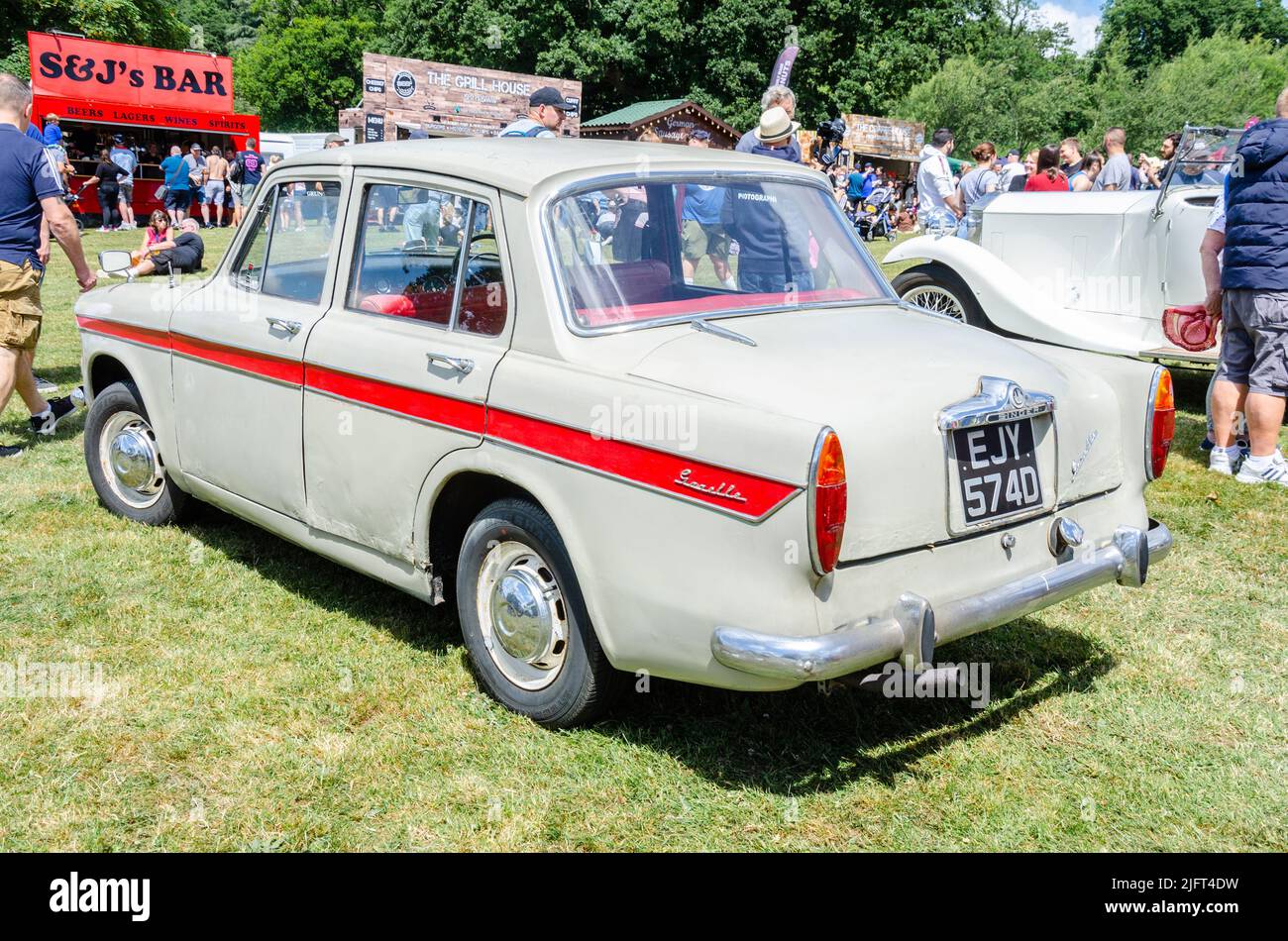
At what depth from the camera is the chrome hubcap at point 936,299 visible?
29.8 ft

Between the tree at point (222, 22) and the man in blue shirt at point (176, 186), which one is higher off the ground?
the tree at point (222, 22)

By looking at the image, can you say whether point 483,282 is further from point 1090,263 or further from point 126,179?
point 126,179

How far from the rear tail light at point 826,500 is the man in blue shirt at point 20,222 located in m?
5.66

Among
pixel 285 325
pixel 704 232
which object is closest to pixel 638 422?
pixel 704 232

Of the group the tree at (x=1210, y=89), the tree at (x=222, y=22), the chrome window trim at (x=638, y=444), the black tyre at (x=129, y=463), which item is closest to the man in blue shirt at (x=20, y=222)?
the black tyre at (x=129, y=463)

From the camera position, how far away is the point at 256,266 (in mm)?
4773

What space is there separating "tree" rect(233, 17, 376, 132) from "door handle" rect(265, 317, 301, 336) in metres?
76.6

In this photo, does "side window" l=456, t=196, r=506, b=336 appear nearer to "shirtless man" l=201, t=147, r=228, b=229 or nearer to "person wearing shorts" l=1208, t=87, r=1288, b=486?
"person wearing shorts" l=1208, t=87, r=1288, b=486

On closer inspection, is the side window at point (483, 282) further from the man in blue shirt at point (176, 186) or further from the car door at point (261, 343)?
the man in blue shirt at point (176, 186)

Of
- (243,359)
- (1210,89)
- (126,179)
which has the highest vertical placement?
(1210,89)

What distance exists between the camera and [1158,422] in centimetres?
383

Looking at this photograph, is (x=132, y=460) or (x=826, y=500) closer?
(x=826, y=500)

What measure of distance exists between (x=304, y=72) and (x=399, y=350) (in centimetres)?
8003
